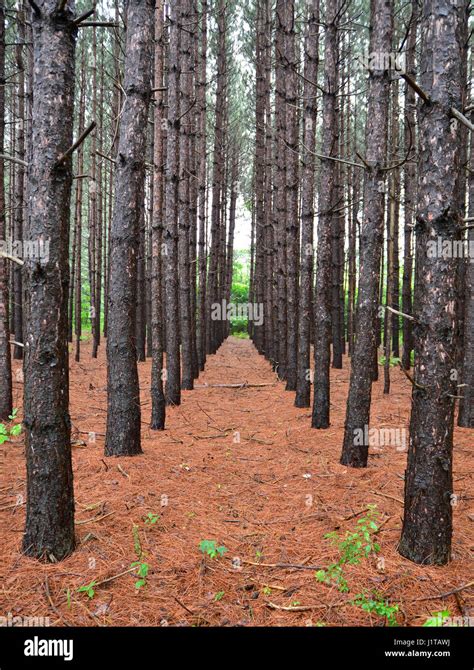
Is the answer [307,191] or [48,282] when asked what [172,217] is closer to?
[307,191]

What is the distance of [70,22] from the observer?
3.15 metres

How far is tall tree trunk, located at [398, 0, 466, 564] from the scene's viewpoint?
319 cm

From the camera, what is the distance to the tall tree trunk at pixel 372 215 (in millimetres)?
5363

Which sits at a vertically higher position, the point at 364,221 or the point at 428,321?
the point at 364,221

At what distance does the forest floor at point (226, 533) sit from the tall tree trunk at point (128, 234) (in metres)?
0.54

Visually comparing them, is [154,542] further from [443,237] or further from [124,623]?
[443,237]

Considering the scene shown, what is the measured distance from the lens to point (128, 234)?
547 centimetres

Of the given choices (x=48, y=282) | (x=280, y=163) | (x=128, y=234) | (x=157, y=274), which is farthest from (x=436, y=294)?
(x=280, y=163)

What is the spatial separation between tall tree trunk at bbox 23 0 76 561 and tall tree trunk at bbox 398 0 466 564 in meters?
2.52

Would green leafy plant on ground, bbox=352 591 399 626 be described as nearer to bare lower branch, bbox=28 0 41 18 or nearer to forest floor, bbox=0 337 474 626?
forest floor, bbox=0 337 474 626

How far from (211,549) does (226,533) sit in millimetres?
429

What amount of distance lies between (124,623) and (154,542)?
0.94 metres
